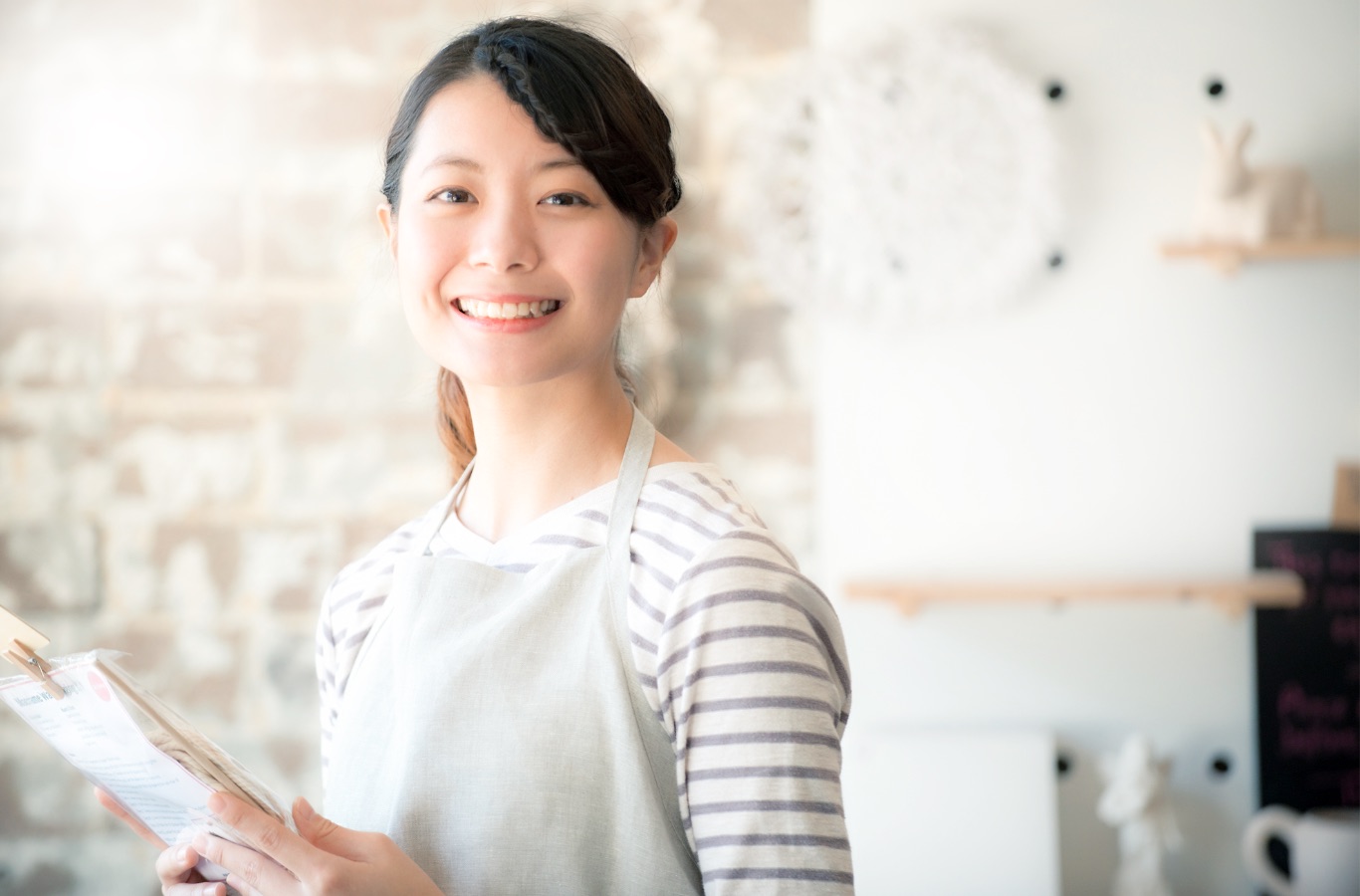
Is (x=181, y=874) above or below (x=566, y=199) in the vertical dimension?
below

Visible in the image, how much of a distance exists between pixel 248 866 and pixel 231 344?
1566 mm

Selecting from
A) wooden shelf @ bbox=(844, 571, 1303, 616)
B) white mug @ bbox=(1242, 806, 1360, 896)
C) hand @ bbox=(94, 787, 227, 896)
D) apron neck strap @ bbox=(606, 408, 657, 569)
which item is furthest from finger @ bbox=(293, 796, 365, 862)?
white mug @ bbox=(1242, 806, 1360, 896)

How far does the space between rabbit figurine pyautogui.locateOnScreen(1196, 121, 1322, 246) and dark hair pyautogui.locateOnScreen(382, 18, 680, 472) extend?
1.41m

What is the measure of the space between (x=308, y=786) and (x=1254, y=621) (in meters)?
1.71

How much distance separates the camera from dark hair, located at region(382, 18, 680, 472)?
78 cm

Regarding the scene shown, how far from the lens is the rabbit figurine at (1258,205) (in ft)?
6.32

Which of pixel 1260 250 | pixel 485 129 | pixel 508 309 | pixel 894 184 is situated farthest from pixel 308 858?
pixel 1260 250

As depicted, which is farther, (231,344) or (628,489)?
(231,344)

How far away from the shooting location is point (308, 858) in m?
0.68

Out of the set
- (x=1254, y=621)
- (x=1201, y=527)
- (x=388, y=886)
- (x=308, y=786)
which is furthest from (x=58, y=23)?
(x=1254, y=621)

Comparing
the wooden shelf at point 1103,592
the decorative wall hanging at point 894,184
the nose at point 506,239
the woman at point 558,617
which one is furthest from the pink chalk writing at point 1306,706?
the nose at point 506,239

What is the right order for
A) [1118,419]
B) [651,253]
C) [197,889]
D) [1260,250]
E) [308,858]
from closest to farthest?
[308,858] < [197,889] < [651,253] < [1260,250] < [1118,419]

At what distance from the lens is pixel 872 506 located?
2.09m

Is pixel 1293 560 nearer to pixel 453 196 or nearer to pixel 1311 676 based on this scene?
pixel 1311 676
